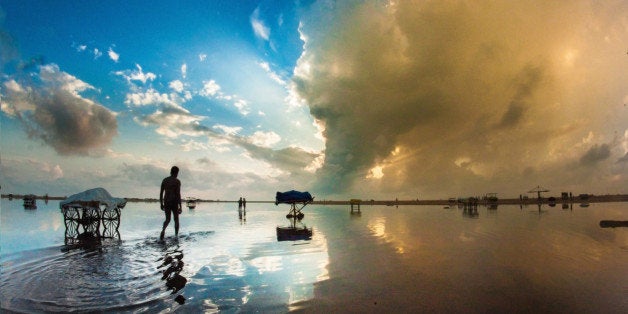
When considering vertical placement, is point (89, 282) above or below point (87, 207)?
below

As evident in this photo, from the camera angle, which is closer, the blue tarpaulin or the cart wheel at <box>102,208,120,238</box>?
the cart wheel at <box>102,208,120,238</box>

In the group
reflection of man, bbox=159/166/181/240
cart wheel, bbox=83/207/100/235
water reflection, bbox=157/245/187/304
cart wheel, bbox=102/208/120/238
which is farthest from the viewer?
cart wheel, bbox=102/208/120/238

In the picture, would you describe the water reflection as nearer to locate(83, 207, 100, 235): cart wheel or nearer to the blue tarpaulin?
locate(83, 207, 100, 235): cart wheel

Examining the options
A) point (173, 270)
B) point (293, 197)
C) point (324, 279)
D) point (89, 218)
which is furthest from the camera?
point (293, 197)

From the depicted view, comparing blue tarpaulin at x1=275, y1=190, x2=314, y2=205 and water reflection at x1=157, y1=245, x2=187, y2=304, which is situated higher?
blue tarpaulin at x1=275, y1=190, x2=314, y2=205

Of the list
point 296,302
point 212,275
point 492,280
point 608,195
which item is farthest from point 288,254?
point 608,195

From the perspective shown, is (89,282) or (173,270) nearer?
(89,282)

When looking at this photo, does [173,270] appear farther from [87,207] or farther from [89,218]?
[89,218]

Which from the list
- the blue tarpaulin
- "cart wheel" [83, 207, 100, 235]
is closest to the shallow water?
"cart wheel" [83, 207, 100, 235]

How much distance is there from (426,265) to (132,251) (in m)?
10.6

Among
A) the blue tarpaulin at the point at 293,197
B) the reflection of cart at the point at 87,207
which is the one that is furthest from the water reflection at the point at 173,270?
the blue tarpaulin at the point at 293,197

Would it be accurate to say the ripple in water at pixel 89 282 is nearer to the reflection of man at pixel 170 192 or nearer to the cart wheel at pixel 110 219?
the reflection of man at pixel 170 192

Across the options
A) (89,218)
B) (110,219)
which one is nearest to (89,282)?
(110,219)

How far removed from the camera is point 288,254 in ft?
34.6
